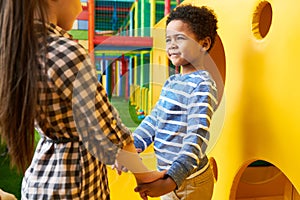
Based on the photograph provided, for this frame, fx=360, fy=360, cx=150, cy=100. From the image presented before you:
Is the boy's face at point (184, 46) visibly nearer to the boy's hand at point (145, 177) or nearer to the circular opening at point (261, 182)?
the boy's hand at point (145, 177)

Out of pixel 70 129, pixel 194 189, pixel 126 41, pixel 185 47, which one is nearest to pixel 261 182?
pixel 194 189

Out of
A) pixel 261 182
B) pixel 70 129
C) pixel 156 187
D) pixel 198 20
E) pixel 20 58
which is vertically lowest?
pixel 261 182

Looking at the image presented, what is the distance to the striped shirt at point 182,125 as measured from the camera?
2.22ft

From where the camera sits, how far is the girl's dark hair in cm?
50

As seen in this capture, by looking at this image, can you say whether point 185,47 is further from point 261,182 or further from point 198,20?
point 261,182

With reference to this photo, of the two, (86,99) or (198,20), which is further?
(198,20)

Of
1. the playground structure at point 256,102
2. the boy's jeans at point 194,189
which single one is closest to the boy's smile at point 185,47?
the playground structure at point 256,102

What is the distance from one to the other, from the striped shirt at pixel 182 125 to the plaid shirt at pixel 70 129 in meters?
0.15

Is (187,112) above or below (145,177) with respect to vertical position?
above

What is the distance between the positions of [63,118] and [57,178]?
0.30ft

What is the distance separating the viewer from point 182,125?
749mm

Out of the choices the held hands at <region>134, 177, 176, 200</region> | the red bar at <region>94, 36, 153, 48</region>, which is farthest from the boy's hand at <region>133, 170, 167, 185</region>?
the red bar at <region>94, 36, 153, 48</region>

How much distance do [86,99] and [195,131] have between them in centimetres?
27

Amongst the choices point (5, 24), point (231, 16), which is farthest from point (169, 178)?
point (231, 16)
